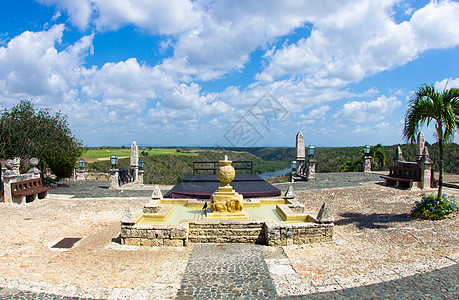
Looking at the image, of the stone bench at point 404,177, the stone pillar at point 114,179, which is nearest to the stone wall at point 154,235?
the stone pillar at point 114,179

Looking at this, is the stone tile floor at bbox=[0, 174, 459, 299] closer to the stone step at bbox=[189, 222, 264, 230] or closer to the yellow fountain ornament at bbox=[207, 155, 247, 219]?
the stone step at bbox=[189, 222, 264, 230]

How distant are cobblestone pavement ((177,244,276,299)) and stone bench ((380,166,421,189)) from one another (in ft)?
29.5

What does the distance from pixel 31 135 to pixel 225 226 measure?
41.6 feet

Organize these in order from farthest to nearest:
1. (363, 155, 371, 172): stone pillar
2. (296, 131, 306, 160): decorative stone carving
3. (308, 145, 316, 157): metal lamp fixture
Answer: (363, 155, 371, 172): stone pillar < (296, 131, 306, 160): decorative stone carving < (308, 145, 316, 157): metal lamp fixture

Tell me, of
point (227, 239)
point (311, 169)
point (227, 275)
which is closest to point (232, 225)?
point (227, 239)

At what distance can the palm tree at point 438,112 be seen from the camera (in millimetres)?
8023

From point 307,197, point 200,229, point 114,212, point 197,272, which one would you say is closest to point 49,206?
point 114,212

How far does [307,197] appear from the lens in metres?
12.7

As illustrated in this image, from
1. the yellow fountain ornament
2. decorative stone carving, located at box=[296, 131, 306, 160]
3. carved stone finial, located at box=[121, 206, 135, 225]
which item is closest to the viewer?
carved stone finial, located at box=[121, 206, 135, 225]

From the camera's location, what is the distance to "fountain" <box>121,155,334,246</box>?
7094 millimetres

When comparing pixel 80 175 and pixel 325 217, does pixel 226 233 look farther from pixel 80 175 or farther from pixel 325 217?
pixel 80 175

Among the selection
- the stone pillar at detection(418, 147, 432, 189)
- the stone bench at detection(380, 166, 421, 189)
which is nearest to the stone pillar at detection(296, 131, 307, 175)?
the stone bench at detection(380, 166, 421, 189)

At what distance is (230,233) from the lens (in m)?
7.54

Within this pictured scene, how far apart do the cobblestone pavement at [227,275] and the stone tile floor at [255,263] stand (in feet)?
0.12
